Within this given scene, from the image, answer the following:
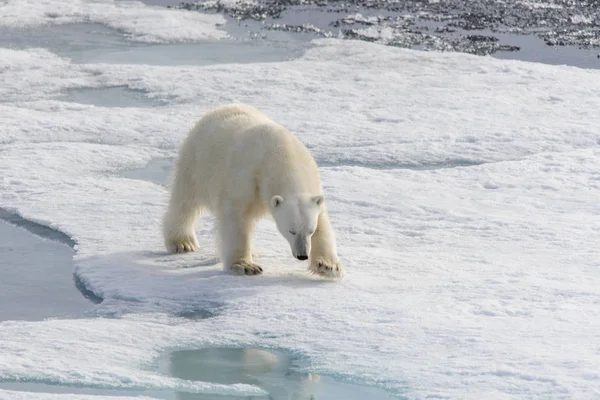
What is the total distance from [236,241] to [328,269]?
0.47 metres

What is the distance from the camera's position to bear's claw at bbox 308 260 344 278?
5.35 m

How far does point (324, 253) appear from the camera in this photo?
5.38 meters

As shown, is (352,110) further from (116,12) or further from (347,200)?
(116,12)

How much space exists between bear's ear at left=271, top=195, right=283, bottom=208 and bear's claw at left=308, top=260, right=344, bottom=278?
0.40m

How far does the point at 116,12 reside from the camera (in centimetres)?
1386

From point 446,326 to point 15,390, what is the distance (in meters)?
1.80

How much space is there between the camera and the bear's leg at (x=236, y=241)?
17.7ft

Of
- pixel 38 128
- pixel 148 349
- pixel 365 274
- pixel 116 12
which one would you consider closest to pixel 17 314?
pixel 148 349

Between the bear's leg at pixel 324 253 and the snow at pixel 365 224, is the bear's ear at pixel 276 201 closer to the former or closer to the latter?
the bear's leg at pixel 324 253

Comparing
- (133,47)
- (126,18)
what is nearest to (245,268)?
(133,47)

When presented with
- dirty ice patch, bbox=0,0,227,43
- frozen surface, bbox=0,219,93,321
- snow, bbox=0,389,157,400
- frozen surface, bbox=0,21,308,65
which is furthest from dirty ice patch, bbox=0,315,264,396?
dirty ice patch, bbox=0,0,227,43

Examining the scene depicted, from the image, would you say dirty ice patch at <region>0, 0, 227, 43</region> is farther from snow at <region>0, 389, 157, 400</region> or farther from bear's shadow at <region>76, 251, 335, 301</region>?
snow at <region>0, 389, 157, 400</region>

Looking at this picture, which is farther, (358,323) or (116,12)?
(116,12)

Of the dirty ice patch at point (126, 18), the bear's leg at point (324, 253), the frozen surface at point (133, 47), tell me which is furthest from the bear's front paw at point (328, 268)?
the dirty ice patch at point (126, 18)
